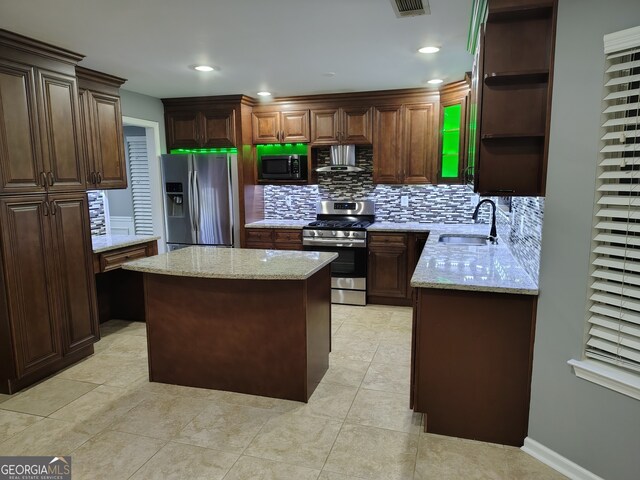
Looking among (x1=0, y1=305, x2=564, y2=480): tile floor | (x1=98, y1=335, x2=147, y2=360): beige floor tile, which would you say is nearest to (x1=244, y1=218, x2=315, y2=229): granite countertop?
(x1=98, y1=335, x2=147, y2=360): beige floor tile

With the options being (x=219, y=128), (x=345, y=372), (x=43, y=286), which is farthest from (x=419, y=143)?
(x=43, y=286)

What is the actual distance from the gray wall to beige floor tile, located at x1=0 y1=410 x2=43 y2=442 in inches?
113

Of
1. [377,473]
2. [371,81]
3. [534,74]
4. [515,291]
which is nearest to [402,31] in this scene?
[534,74]

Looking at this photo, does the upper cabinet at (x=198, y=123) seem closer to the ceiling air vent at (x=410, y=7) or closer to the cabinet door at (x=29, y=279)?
the cabinet door at (x=29, y=279)

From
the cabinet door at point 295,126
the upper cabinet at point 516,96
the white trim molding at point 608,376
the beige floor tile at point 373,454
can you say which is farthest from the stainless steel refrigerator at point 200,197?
the white trim molding at point 608,376

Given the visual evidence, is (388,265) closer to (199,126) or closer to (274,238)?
(274,238)

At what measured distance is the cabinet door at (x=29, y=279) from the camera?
8.82ft

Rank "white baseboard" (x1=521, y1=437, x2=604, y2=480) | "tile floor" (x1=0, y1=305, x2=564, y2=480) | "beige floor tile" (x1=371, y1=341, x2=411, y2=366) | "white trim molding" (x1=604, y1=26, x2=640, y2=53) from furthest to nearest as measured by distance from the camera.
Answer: "beige floor tile" (x1=371, y1=341, x2=411, y2=366) < "tile floor" (x1=0, y1=305, x2=564, y2=480) < "white baseboard" (x1=521, y1=437, x2=604, y2=480) < "white trim molding" (x1=604, y1=26, x2=640, y2=53)

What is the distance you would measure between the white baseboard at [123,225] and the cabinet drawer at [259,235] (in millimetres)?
1523

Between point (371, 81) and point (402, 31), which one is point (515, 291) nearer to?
point (402, 31)

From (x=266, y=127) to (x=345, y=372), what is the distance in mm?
3190

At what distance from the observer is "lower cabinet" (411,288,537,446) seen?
2.12 m

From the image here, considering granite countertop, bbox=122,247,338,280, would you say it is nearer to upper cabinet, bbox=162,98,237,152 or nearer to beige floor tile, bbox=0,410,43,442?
beige floor tile, bbox=0,410,43,442

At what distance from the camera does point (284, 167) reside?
5.00 m
